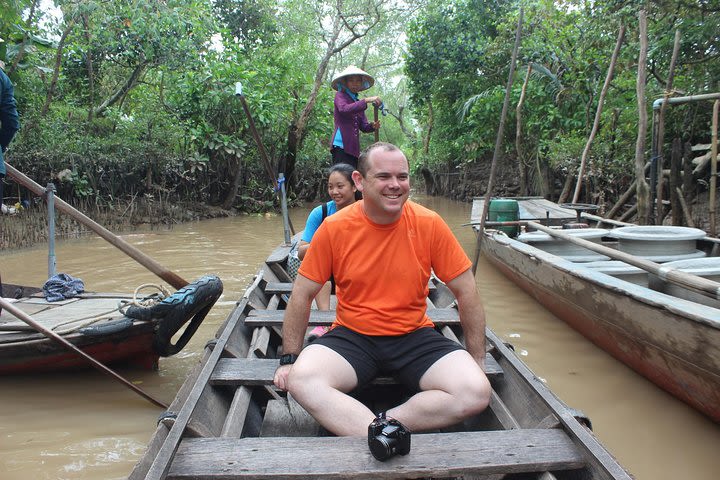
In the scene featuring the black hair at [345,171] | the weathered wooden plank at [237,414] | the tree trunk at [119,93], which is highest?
the tree trunk at [119,93]

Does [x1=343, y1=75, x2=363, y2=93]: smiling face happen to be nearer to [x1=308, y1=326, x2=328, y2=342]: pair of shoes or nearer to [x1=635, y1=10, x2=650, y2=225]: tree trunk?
[x1=308, y1=326, x2=328, y2=342]: pair of shoes

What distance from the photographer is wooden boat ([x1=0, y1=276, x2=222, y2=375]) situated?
305 cm

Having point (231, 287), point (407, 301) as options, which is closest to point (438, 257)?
point (407, 301)

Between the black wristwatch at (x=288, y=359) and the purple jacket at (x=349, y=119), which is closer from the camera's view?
the black wristwatch at (x=288, y=359)

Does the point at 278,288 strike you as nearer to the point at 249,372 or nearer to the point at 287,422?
the point at 249,372

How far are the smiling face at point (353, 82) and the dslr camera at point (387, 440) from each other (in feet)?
11.4

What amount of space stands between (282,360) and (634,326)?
2.09 m

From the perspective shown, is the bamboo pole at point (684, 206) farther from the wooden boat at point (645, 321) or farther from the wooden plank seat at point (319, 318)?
the wooden plank seat at point (319, 318)

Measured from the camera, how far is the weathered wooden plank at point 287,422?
2.05 m

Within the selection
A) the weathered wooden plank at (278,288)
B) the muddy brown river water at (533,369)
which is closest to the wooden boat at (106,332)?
the muddy brown river water at (533,369)

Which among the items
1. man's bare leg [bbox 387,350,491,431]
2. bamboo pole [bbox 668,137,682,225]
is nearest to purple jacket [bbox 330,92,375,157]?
man's bare leg [bbox 387,350,491,431]

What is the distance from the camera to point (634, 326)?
3.03 metres

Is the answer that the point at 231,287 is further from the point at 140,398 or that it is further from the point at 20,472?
the point at 20,472

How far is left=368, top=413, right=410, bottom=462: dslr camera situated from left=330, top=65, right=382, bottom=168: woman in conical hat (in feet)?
10.8
